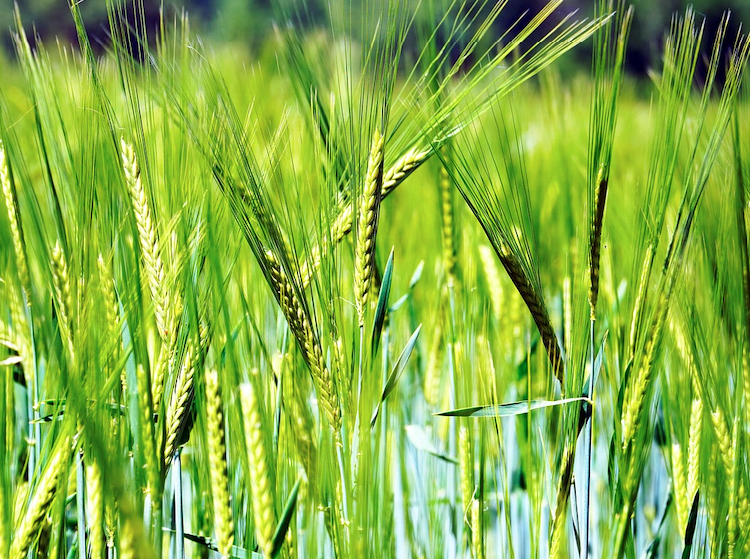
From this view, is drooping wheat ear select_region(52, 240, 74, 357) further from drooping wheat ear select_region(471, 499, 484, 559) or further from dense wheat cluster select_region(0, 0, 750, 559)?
drooping wheat ear select_region(471, 499, 484, 559)

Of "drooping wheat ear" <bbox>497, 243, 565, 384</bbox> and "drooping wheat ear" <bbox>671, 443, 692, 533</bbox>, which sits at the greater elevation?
"drooping wheat ear" <bbox>497, 243, 565, 384</bbox>

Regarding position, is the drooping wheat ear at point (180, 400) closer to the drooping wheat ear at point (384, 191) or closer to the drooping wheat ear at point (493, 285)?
the drooping wheat ear at point (384, 191)

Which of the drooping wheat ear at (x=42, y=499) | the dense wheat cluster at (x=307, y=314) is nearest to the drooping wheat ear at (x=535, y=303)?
the dense wheat cluster at (x=307, y=314)

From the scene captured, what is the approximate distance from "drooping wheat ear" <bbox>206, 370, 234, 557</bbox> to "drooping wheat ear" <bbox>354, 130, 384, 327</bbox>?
0.37 feet

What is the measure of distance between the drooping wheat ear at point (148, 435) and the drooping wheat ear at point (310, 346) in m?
0.10

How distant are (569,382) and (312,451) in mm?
203

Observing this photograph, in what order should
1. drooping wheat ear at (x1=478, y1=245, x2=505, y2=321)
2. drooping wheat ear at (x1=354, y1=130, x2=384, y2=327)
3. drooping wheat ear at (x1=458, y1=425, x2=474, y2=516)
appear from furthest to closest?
1. drooping wheat ear at (x1=478, y1=245, x2=505, y2=321)
2. drooping wheat ear at (x1=458, y1=425, x2=474, y2=516)
3. drooping wheat ear at (x1=354, y1=130, x2=384, y2=327)

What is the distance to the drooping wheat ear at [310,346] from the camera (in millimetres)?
460

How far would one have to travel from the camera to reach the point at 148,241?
46 cm

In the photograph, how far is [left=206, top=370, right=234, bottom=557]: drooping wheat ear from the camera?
408 mm

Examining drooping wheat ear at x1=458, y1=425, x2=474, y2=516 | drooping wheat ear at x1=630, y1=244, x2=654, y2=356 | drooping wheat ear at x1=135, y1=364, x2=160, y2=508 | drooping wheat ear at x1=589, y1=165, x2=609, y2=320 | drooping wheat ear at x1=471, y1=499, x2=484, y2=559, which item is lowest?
drooping wheat ear at x1=471, y1=499, x2=484, y2=559

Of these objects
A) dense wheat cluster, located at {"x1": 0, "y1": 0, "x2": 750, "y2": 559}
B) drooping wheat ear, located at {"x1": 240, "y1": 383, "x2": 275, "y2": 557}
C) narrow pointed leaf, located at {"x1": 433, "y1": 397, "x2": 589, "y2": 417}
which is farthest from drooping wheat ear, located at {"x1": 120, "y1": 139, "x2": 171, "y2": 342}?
narrow pointed leaf, located at {"x1": 433, "y1": 397, "x2": 589, "y2": 417}

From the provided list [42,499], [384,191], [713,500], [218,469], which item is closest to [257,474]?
[218,469]

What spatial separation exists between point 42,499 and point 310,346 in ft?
0.68
